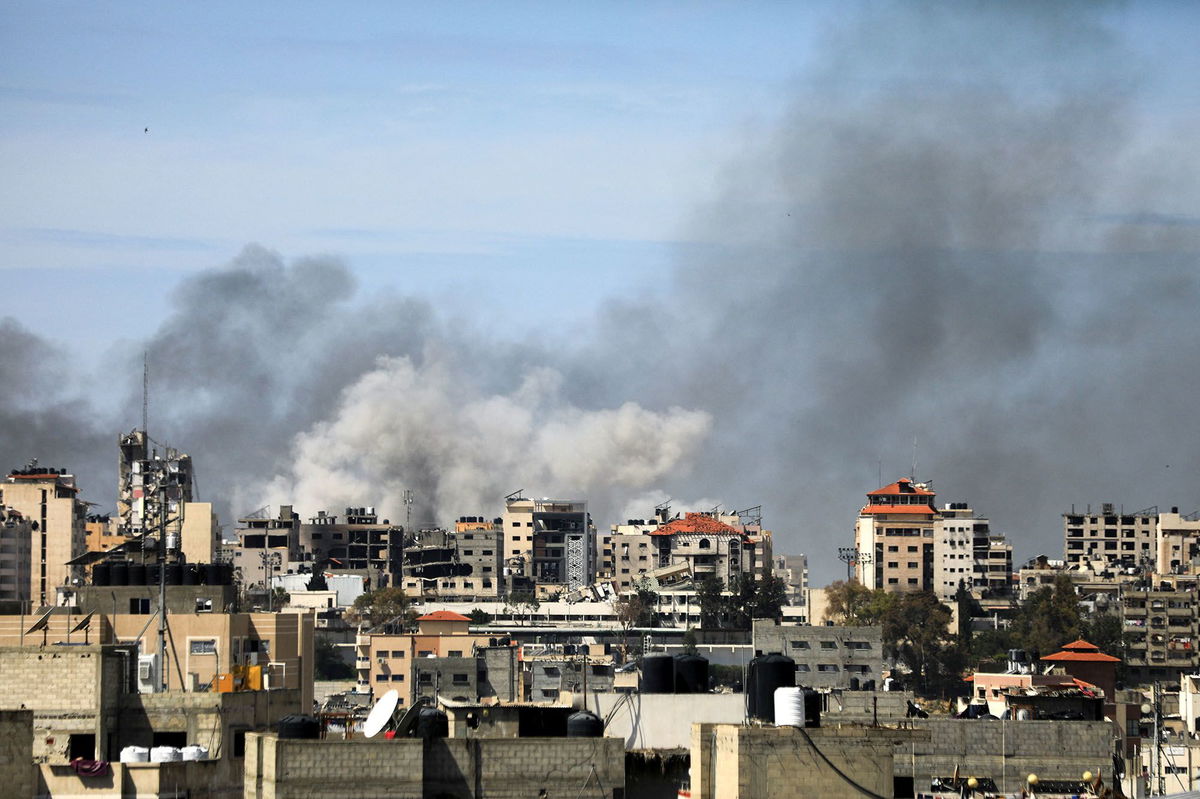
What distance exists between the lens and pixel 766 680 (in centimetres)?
3178

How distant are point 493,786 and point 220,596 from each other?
2973 cm

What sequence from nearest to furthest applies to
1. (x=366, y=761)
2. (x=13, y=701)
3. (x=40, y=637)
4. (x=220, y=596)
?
(x=366, y=761), (x=13, y=701), (x=40, y=637), (x=220, y=596)

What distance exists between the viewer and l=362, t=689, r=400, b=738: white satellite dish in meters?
28.7

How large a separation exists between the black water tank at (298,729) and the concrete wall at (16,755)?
12.3ft

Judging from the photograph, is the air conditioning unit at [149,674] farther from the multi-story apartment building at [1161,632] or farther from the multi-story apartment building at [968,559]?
the multi-story apartment building at [968,559]

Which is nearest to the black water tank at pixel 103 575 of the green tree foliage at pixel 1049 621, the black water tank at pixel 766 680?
the black water tank at pixel 766 680

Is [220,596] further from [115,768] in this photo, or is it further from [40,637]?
[115,768]

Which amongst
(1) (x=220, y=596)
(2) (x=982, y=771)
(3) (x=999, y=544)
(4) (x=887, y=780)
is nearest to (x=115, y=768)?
(4) (x=887, y=780)

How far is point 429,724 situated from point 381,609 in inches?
5363

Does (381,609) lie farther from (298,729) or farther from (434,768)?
(434,768)

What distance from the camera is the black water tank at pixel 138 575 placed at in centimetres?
5812

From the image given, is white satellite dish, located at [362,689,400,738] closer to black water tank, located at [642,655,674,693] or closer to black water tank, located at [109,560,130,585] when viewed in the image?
black water tank, located at [642,655,674,693]

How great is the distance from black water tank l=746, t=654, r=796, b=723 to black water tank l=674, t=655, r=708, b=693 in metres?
8.01

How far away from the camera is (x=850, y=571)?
19775 centimetres
